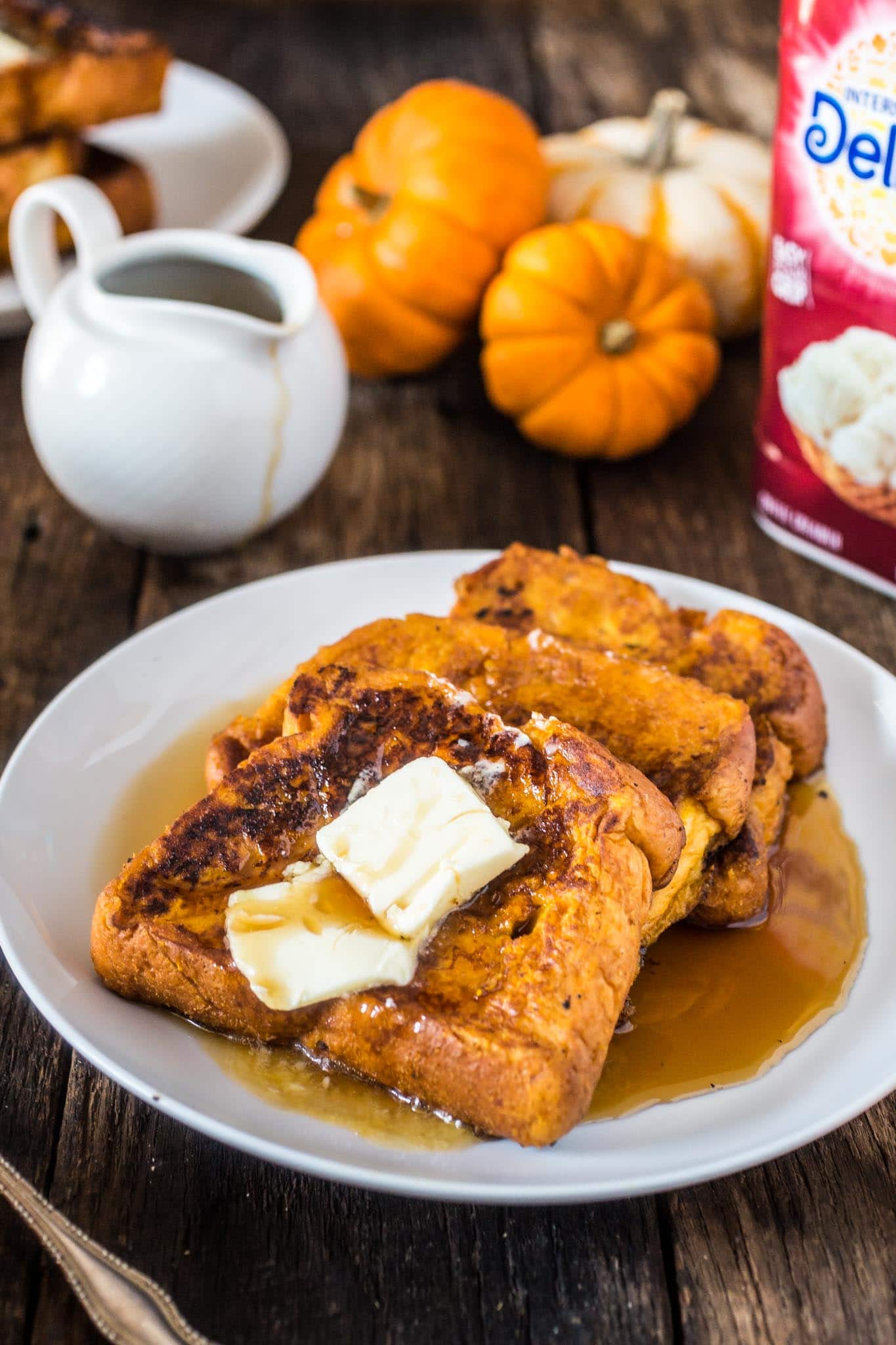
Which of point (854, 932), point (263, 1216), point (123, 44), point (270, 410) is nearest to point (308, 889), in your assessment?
point (263, 1216)

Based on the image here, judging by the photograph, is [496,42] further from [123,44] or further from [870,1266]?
[870,1266]

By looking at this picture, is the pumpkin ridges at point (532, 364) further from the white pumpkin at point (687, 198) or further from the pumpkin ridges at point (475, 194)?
the white pumpkin at point (687, 198)

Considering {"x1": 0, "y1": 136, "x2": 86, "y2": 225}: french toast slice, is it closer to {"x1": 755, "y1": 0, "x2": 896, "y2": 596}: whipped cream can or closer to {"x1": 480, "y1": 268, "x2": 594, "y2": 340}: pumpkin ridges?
{"x1": 480, "y1": 268, "x2": 594, "y2": 340}: pumpkin ridges

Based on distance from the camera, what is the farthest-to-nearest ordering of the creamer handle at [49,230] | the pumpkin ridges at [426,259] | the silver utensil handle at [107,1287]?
1. the pumpkin ridges at [426,259]
2. the creamer handle at [49,230]
3. the silver utensil handle at [107,1287]

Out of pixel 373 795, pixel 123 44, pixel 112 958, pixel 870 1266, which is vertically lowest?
pixel 870 1266

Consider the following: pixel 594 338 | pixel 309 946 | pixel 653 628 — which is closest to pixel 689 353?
pixel 594 338

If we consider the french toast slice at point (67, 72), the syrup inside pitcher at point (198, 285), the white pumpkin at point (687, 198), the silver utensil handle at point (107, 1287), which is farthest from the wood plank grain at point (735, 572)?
the french toast slice at point (67, 72)

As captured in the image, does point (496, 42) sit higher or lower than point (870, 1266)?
higher
